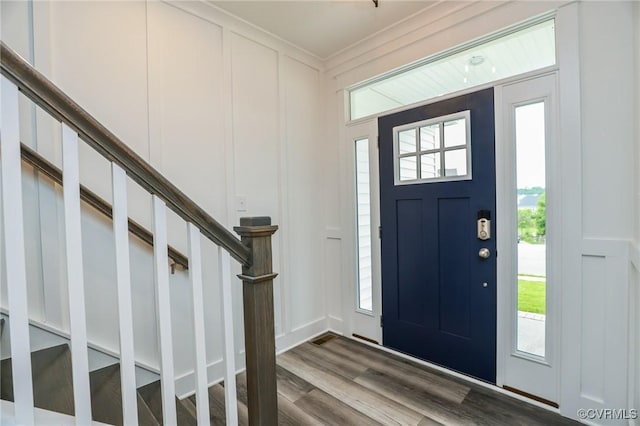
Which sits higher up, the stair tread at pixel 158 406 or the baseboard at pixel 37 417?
the baseboard at pixel 37 417

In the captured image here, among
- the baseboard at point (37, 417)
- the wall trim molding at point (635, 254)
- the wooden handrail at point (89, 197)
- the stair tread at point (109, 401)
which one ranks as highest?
the wooden handrail at point (89, 197)

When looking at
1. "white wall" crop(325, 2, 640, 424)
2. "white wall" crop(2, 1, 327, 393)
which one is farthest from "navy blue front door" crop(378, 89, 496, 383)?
"white wall" crop(2, 1, 327, 393)

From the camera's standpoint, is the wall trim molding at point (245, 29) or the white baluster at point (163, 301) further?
the wall trim molding at point (245, 29)

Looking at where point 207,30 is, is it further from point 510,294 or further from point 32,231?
point 510,294

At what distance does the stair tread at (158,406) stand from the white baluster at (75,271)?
0.71 meters

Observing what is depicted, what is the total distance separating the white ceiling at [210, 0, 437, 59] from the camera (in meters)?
2.18

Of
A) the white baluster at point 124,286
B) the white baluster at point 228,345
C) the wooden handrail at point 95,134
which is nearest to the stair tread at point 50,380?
the white baluster at point 124,286

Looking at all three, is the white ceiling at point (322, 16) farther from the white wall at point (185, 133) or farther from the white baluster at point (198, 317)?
the white baluster at point (198, 317)

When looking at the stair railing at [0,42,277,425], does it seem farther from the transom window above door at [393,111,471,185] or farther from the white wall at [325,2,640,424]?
the white wall at [325,2,640,424]

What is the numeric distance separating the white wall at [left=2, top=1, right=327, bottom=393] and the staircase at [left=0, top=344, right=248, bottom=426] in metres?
0.23

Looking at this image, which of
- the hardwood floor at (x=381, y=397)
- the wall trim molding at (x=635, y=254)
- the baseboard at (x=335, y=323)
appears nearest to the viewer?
the wall trim molding at (x=635, y=254)

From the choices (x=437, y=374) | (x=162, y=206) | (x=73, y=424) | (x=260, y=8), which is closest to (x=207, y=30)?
(x=260, y=8)

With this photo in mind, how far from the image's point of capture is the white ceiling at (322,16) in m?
2.18

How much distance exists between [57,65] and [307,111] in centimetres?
186
